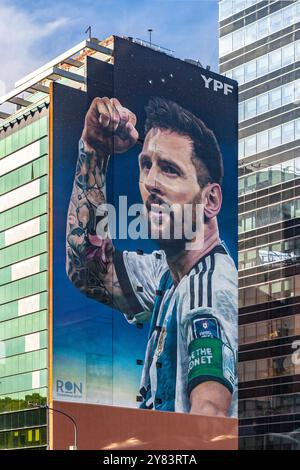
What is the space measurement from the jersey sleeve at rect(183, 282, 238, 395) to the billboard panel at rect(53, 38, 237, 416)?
0.41ft

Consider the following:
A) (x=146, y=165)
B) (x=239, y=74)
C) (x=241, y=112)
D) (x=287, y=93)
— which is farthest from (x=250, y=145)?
(x=146, y=165)

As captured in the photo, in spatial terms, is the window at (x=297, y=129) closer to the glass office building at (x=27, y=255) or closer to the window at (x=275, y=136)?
the window at (x=275, y=136)

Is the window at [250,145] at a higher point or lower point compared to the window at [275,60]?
lower

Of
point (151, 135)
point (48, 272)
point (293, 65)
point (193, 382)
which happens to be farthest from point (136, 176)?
point (293, 65)

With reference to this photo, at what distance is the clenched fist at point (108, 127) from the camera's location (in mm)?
108812

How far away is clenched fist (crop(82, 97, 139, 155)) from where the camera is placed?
4284 inches

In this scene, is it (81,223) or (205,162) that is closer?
(81,223)

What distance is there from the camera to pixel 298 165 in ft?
436

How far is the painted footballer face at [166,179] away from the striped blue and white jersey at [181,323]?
401 centimetres

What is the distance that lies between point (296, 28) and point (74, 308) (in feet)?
174

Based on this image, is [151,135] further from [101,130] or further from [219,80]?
[219,80]

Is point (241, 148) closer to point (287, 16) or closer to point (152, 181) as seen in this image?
point (287, 16)

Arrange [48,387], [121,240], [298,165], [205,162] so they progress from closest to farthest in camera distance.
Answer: [48,387], [121,240], [205,162], [298,165]

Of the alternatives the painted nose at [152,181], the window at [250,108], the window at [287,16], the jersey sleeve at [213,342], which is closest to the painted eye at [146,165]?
the painted nose at [152,181]
